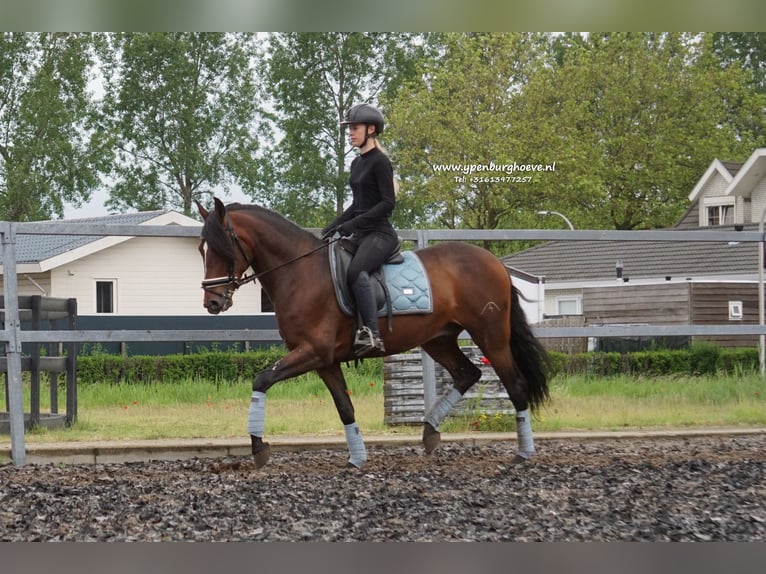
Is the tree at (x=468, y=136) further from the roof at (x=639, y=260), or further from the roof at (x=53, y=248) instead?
the roof at (x=53, y=248)

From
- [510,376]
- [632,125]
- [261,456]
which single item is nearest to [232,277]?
[261,456]

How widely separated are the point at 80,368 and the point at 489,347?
884 cm

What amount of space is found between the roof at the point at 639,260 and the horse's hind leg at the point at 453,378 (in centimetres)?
1839

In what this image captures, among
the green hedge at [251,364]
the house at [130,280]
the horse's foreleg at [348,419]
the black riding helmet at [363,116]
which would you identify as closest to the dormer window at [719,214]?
the house at [130,280]

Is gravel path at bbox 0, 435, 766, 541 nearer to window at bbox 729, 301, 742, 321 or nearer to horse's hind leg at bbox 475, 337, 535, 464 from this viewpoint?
horse's hind leg at bbox 475, 337, 535, 464

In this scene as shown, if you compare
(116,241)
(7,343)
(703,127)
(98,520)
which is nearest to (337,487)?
(98,520)

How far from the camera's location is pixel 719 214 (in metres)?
35.8

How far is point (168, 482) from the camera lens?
6.53m

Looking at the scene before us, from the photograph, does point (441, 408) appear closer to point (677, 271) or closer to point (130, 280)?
point (130, 280)

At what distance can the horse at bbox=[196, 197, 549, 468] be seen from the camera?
22.9ft

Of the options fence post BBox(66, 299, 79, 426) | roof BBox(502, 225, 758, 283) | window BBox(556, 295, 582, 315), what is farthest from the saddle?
window BBox(556, 295, 582, 315)

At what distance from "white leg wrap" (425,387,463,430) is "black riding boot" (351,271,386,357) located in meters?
0.85

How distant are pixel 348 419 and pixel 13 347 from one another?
233 centimetres

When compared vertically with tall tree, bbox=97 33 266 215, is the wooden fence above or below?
below
